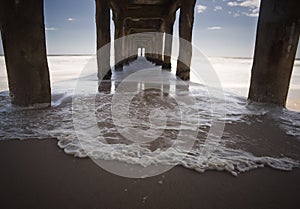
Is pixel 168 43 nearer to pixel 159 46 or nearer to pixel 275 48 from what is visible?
pixel 159 46

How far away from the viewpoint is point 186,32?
24.3 feet

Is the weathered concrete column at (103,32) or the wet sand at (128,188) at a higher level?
the weathered concrete column at (103,32)

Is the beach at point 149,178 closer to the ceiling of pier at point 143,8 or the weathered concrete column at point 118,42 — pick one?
the ceiling of pier at point 143,8

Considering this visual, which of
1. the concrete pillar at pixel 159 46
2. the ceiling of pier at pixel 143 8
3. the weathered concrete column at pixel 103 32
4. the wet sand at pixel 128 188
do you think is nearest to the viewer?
the wet sand at pixel 128 188

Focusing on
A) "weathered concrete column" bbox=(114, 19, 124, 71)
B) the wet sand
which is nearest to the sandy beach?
the wet sand

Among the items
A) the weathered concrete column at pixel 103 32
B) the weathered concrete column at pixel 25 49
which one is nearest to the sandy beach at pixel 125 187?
the weathered concrete column at pixel 25 49

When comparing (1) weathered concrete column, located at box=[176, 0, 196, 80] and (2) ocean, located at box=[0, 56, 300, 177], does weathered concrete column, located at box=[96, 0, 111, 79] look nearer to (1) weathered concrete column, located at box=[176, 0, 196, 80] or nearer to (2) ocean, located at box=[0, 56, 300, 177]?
(1) weathered concrete column, located at box=[176, 0, 196, 80]

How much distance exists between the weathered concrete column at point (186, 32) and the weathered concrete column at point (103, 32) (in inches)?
115

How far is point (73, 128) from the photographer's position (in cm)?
231

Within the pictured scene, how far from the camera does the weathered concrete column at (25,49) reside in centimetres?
276

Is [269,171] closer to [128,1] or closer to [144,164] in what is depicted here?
[144,164]

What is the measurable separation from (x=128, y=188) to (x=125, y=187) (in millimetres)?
24

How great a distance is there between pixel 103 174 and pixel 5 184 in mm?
659

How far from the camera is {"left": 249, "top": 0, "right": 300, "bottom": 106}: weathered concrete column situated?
3.21m
